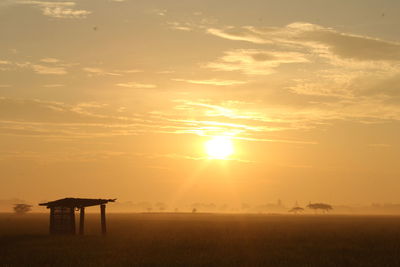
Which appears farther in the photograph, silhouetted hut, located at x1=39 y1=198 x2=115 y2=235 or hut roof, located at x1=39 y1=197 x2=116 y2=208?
silhouetted hut, located at x1=39 y1=198 x2=115 y2=235

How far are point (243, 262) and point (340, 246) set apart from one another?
1246 centimetres

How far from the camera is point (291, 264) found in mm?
28156

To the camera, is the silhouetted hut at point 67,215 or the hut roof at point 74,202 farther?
the silhouetted hut at point 67,215

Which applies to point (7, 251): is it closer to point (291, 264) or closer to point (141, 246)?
point (141, 246)

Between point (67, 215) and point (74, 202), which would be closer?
point (74, 202)

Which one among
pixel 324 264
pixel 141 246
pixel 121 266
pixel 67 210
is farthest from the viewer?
pixel 67 210

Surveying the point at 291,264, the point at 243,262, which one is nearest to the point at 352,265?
the point at 291,264

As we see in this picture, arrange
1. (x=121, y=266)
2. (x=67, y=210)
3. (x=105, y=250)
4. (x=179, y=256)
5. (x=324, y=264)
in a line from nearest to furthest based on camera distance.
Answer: (x=121, y=266), (x=324, y=264), (x=179, y=256), (x=105, y=250), (x=67, y=210)

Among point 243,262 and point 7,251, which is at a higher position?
point 7,251

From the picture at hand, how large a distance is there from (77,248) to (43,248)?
209cm

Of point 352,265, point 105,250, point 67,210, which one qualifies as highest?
point 67,210

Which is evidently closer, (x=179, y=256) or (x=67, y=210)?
(x=179, y=256)

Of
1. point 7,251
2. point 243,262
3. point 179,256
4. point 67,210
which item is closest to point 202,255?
point 179,256

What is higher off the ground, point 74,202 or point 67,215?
point 74,202
